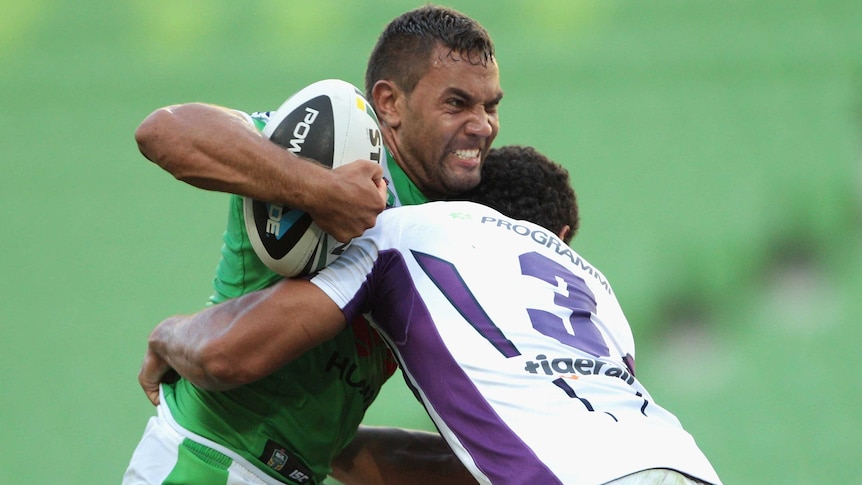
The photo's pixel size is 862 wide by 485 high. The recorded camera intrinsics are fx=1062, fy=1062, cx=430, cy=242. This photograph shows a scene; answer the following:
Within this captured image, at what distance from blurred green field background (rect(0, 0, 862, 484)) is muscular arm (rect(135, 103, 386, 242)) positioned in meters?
3.80

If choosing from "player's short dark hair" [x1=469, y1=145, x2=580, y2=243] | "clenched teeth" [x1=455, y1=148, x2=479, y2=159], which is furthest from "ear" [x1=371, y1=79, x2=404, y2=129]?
"player's short dark hair" [x1=469, y1=145, x2=580, y2=243]

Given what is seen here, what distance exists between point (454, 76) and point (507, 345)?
1.05 metres

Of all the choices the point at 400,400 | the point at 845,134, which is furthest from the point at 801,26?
the point at 400,400

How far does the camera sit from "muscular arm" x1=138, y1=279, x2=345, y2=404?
2.52 meters

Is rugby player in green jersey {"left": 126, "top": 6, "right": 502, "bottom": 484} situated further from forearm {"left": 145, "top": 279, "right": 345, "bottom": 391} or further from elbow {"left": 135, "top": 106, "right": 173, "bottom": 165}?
forearm {"left": 145, "top": 279, "right": 345, "bottom": 391}

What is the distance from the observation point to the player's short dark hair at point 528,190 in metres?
3.01

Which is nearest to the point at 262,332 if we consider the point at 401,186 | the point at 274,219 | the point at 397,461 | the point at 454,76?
the point at 274,219

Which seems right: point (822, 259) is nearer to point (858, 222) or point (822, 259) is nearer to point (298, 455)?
point (858, 222)

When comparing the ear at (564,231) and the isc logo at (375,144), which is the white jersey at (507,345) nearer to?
the isc logo at (375,144)

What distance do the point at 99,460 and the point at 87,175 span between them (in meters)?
1.93

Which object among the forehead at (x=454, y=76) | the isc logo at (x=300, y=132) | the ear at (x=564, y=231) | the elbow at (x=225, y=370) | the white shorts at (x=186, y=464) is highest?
the forehead at (x=454, y=76)

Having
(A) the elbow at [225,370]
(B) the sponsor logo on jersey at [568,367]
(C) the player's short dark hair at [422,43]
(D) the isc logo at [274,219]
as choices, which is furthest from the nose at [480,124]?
(A) the elbow at [225,370]

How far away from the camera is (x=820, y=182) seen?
6.74 metres

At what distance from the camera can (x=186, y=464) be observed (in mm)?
2990
